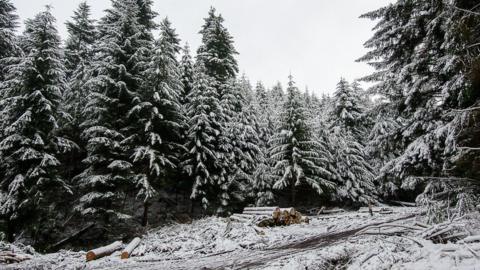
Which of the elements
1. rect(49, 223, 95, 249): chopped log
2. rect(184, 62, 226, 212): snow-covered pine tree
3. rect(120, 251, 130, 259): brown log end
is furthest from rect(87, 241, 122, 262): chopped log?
rect(184, 62, 226, 212): snow-covered pine tree

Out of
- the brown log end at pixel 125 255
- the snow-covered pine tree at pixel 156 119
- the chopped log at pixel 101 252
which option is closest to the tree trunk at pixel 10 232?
the snow-covered pine tree at pixel 156 119

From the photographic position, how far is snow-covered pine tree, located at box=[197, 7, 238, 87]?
28.0 m

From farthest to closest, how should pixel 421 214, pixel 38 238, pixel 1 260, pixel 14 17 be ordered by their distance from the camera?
1. pixel 14 17
2. pixel 38 238
3. pixel 1 260
4. pixel 421 214

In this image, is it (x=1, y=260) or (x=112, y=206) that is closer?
(x=1, y=260)

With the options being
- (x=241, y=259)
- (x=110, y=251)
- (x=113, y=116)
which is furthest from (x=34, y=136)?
(x=241, y=259)

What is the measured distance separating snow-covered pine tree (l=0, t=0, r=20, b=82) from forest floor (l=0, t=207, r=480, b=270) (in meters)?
13.0

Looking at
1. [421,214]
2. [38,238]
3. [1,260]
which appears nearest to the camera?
[421,214]

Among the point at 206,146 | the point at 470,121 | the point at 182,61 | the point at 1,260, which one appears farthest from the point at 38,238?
the point at 470,121

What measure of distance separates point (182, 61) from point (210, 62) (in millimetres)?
3297

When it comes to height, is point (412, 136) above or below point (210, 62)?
below

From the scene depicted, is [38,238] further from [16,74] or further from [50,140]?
[16,74]

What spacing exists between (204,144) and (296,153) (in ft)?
24.7

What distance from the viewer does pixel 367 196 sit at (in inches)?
986

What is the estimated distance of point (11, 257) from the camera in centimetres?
1107
